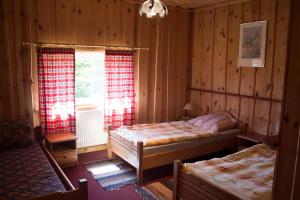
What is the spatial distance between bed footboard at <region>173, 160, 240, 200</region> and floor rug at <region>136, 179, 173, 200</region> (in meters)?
0.43

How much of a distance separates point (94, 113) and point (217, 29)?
9.15 feet

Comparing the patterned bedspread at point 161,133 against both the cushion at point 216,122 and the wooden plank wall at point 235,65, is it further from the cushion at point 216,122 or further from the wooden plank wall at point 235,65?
the wooden plank wall at point 235,65

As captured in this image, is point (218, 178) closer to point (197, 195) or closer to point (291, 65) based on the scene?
point (197, 195)

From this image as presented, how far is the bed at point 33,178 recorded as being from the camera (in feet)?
7.14

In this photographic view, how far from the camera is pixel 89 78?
470cm

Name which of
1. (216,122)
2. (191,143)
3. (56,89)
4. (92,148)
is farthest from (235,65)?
(56,89)

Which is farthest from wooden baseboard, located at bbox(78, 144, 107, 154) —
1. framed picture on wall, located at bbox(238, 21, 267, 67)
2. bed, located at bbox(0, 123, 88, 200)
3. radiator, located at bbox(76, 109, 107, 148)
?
framed picture on wall, located at bbox(238, 21, 267, 67)

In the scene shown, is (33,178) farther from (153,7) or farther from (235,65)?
(235,65)

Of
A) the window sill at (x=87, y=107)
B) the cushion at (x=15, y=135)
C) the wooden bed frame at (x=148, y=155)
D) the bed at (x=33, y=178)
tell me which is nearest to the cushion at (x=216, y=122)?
the wooden bed frame at (x=148, y=155)

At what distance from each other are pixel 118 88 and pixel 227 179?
2.71m

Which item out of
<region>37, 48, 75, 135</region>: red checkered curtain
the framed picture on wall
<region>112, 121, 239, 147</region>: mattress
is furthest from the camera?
the framed picture on wall

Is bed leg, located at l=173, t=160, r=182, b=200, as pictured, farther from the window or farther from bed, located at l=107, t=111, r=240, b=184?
the window

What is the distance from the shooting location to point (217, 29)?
4.96 metres

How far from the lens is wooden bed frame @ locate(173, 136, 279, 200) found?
2344mm
